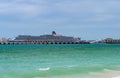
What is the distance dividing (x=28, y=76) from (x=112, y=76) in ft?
14.5

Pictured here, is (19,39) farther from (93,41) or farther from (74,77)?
(74,77)

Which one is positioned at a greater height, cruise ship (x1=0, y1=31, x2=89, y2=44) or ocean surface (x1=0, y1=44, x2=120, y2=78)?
cruise ship (x1=0, y1=31, x2=89, y2=44)

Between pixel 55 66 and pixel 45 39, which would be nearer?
pixel 55 66

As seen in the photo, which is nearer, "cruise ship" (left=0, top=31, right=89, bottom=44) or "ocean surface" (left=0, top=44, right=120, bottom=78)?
"ocean surface" (left=0, top=44, right=120, bottom=78)

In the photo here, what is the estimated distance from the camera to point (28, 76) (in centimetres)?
1817

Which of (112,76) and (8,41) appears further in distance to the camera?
(8,41)

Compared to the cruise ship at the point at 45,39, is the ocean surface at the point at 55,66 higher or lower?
lower

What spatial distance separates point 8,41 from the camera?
150000 mm

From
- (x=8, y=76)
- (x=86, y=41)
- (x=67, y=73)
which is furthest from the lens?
(x=86, y=41)

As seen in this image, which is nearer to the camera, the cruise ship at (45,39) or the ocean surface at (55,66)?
the ocean surface at (55,66)

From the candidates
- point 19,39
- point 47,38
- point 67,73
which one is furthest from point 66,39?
point 67,73

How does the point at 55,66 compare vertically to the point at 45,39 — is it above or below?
below

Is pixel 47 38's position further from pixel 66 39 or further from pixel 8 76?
pixel 8 76

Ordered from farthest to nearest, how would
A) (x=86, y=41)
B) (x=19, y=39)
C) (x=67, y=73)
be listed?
(x=86, y=41) → (x=19, y=39) → (x=67, y=73)
